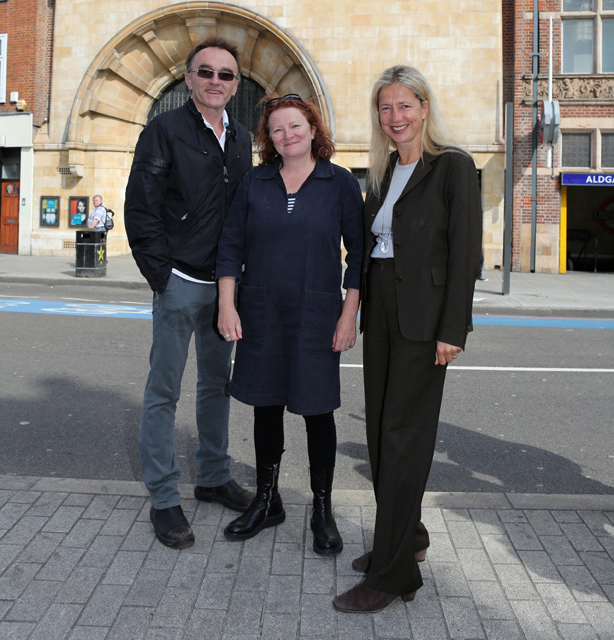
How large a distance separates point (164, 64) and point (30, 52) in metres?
3.98

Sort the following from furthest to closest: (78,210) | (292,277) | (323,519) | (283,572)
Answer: (78,210) → (323,519) → (292,277) → (283,572)

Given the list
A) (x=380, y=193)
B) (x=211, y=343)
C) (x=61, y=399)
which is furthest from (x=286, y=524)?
(x=61, y=399)

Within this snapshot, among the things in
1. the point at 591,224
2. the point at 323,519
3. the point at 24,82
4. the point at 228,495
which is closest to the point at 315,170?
the point at 323,519

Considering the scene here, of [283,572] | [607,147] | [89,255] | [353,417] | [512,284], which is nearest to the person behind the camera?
[283,572]

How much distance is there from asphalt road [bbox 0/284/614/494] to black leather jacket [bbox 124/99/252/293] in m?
1.54

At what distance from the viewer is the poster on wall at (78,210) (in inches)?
877

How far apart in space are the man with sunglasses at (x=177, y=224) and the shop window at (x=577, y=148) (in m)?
18.1

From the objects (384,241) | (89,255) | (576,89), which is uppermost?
(576,89)

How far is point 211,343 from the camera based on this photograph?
3.74m

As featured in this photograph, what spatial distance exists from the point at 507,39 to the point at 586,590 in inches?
798

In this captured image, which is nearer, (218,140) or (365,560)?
(365,560)

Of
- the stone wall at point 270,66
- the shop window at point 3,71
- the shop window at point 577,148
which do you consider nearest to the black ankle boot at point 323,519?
the stone wall at point 270,66

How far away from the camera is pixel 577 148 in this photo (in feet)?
65.6

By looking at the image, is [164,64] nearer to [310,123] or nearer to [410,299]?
[310,123]
